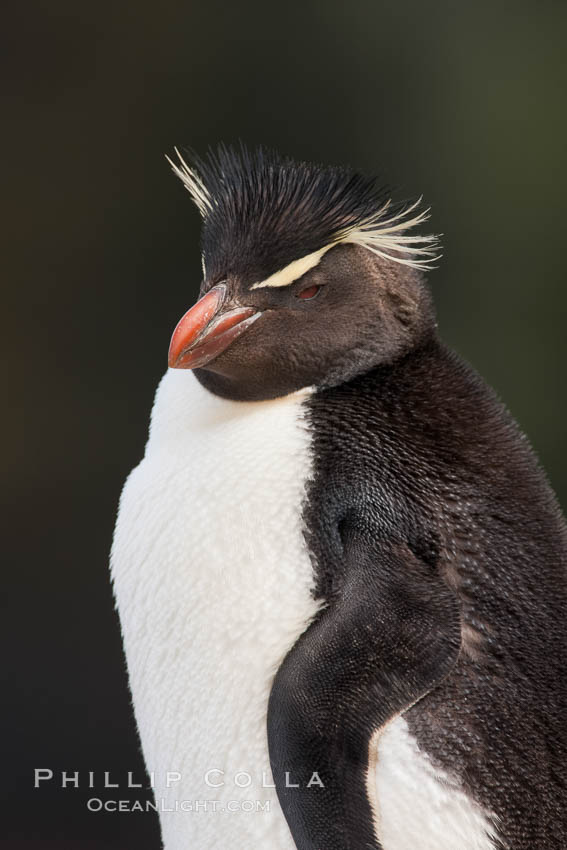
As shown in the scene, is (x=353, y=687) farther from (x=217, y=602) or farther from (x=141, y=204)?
(x=141, y=204)

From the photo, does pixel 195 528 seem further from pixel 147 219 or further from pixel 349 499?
pixel 147 219

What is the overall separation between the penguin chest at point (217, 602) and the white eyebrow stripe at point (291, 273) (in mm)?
115

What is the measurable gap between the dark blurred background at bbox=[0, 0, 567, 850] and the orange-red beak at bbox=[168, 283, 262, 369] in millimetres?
1578

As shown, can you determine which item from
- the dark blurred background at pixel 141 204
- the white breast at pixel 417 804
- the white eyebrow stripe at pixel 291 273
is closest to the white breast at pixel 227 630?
the white breast at pixel 417 804

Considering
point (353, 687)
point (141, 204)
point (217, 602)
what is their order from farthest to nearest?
point (141, 204)
point (217, 602)
point (353, 687)

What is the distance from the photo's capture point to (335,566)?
97 centimetres

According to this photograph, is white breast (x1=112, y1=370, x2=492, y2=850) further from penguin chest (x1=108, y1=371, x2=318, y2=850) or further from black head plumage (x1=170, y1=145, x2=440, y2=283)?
black head plumage (x1=170, y1=145, x2=440, y2=283)

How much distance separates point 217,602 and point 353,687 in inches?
6.7

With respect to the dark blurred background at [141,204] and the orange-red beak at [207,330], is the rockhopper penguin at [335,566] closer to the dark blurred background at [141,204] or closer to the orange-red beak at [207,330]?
the orange-red beak at [207,330]

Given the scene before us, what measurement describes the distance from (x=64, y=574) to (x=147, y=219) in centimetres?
89

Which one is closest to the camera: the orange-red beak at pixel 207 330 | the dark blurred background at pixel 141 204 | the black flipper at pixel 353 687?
the black flipper at pixel 353 687

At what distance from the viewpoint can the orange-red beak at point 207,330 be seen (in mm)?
1010

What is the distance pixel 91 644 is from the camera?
2662 millimetres

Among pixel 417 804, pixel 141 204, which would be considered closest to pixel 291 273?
pixel 417 804
